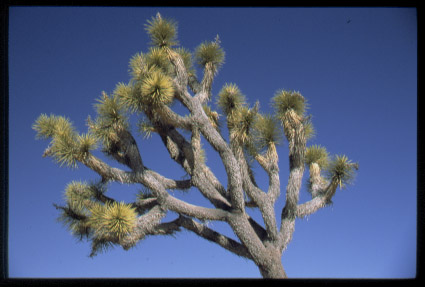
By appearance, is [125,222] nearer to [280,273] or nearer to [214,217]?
[214,217]

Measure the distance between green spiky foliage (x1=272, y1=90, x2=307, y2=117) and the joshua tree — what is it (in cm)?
2

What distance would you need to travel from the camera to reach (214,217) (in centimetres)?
834

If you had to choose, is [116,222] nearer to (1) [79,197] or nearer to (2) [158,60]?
(1) [79,197]

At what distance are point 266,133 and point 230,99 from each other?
105cm

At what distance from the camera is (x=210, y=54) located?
31.3 feet

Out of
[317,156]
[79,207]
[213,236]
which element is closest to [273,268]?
[213,236]

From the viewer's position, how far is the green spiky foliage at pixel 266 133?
346 inches

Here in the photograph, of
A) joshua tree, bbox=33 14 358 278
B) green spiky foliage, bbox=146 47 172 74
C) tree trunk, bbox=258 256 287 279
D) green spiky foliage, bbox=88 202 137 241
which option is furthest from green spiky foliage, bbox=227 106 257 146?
green spiky foliage, bbox=88 202 137 241

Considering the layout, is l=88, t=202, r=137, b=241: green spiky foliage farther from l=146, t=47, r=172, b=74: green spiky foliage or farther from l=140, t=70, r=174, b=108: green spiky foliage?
l=146, t=47, r=172, b=74: green spiky foliage

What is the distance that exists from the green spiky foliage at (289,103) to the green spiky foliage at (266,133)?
25cm

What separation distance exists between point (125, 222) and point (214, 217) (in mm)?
1794

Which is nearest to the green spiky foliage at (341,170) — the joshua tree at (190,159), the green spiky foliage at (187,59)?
the joshua tree at (190,159)

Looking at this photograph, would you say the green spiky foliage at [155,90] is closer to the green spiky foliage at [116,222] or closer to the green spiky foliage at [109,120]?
the green spiky foliage at [109,120]
